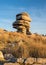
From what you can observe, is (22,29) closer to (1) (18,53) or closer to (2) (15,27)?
(2) (15,27)

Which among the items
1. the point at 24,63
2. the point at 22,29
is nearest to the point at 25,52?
the point at 24,63

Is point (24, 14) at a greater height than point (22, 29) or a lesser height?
greater

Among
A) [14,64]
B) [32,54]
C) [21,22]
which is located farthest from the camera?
[21,22]

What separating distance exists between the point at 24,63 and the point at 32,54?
4.21m

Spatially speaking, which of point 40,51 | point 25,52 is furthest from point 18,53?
point 40,51

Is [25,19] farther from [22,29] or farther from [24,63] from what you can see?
[24,63]

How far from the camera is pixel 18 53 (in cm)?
→ 1348

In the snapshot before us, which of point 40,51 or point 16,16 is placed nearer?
point 40,51

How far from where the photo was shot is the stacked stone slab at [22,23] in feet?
151

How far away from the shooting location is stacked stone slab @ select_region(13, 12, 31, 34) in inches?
1811

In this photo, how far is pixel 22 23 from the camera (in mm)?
46250

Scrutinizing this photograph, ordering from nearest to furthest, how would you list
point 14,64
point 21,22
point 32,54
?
point 14,64 < point 32,54 < point 21,22

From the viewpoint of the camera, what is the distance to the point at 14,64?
8867 millimetres

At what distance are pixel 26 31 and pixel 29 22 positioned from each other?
7.33 feet
